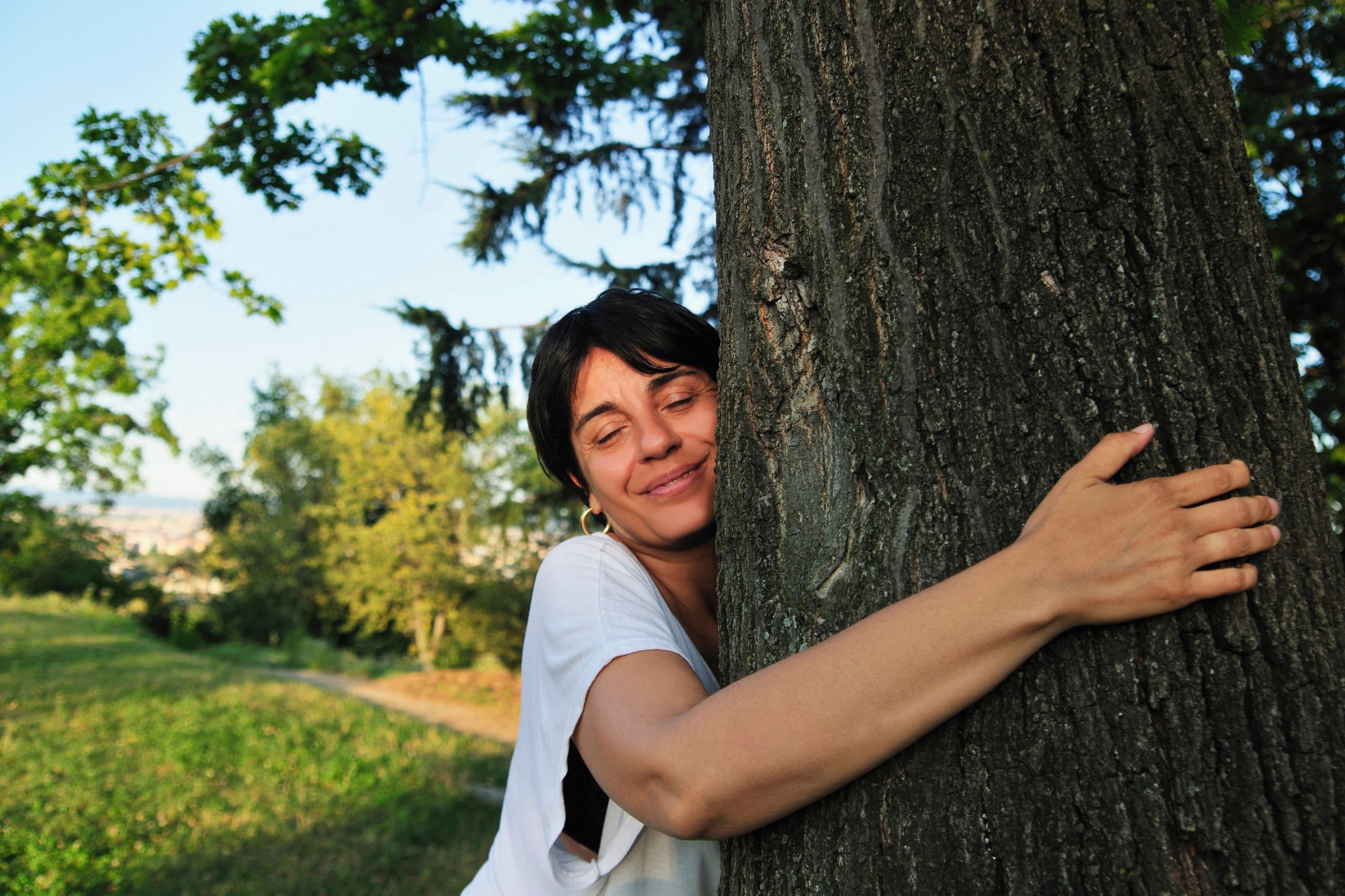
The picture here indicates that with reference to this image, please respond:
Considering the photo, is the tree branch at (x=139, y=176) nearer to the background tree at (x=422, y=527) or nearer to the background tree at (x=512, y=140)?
the background tree at (x=512, y=140)

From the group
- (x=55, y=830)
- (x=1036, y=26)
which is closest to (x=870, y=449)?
(x=1036, y=26)

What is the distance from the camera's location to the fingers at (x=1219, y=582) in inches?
42.0

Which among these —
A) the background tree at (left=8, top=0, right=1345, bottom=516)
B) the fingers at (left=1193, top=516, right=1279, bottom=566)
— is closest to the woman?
the fingers at (left=1193, top=516, right=1279, bottom=566)

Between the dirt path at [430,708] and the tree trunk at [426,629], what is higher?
the tree trunk at [426,629]

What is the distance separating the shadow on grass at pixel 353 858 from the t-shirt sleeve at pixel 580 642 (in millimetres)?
5220

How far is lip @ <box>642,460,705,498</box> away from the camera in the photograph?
6.15 ft

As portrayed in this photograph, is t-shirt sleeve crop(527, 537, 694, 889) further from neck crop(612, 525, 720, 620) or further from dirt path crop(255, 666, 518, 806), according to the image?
dirt path crop(255, 666, 518, 806)

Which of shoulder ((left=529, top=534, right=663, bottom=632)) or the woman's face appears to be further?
the woman's face

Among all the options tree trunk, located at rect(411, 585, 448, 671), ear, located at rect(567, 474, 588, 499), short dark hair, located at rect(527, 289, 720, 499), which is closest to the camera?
short dark hair, located at rect(527, 289, 720, 499)

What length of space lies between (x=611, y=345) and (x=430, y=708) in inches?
658

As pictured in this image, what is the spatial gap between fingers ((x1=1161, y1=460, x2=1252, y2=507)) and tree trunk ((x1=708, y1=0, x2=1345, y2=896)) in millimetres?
31

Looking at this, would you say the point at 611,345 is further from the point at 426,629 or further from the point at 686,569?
the point at 426,629

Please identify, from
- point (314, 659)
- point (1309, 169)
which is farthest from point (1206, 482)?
point (314, 659)

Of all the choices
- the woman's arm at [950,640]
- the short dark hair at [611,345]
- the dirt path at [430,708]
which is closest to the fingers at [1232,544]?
the woman's arm at [950,640]
